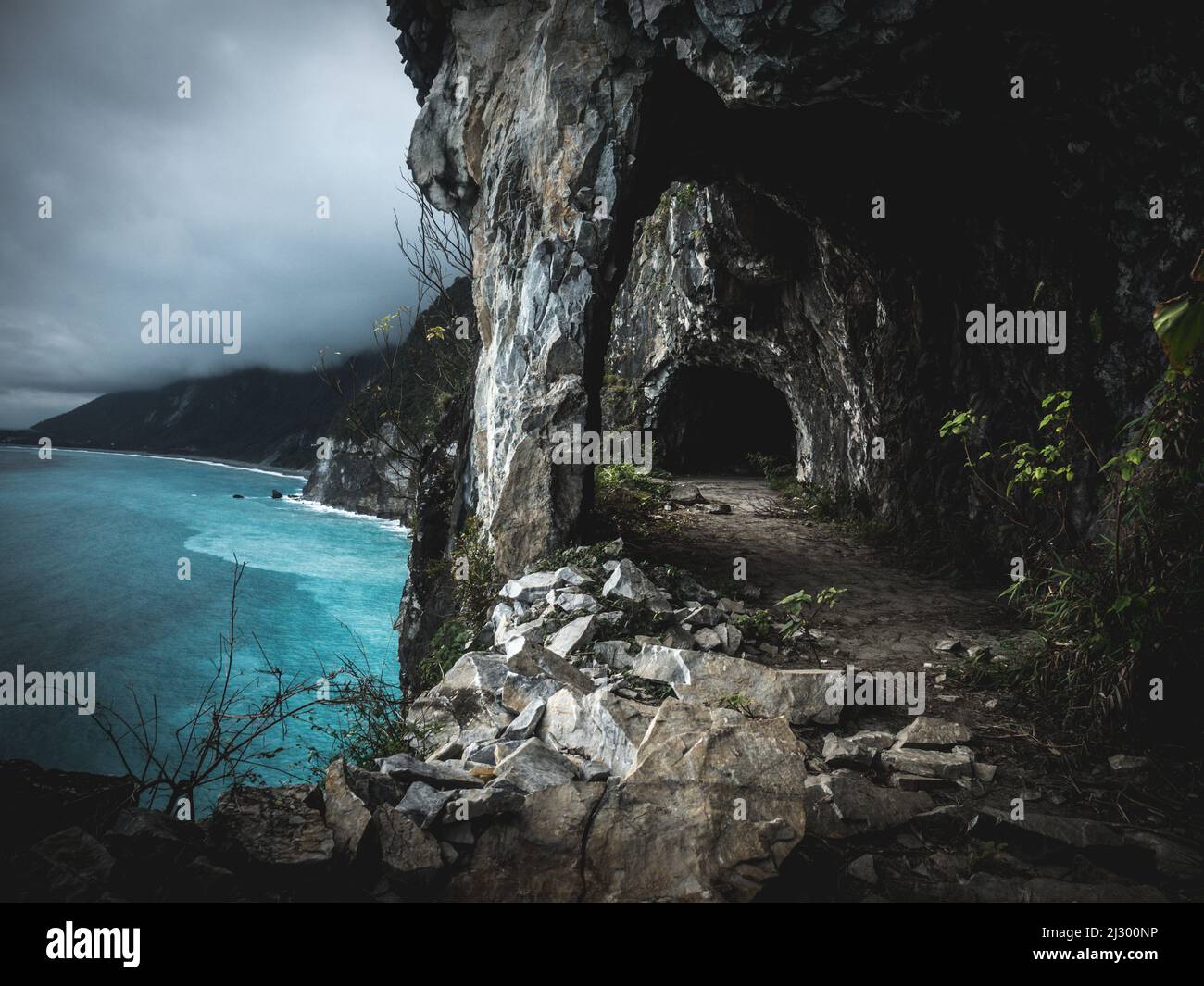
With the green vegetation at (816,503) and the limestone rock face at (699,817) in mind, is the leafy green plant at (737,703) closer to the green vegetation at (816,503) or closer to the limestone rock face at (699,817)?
the limestone rock face at (699,817)

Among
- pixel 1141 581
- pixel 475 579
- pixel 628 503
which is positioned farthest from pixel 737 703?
pixel 628 503

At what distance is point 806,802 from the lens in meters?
3.16

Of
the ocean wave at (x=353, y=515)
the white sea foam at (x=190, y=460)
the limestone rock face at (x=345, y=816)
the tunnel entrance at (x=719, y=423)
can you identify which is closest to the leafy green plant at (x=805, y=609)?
the limestone rock face at (x=345, y=816)

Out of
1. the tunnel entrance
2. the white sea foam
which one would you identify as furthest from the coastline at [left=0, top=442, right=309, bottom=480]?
the tunnel entrance

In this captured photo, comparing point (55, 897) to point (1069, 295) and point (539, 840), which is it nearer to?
point (539, 840)

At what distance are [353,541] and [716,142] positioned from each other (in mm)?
45744

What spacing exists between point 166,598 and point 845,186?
34047 millimetres

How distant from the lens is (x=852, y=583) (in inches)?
296

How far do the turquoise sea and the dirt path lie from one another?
5.29 m

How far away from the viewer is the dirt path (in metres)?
5.64

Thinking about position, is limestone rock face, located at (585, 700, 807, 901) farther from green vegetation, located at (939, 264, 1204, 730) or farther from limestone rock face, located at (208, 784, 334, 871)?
green vegetation, located at (939, 264, 1204, 730)

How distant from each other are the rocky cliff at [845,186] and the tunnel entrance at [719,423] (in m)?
5.93

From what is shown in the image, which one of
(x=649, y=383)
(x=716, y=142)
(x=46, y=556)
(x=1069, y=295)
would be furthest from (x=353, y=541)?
(x=1069, y=295)

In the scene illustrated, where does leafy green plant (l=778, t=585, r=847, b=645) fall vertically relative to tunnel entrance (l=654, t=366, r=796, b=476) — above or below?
below
